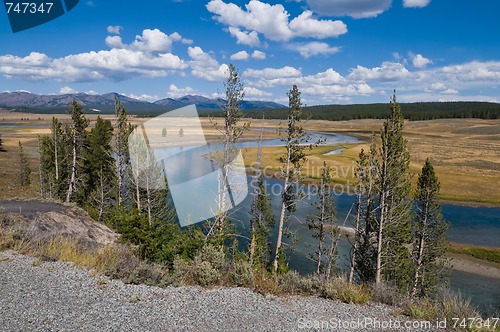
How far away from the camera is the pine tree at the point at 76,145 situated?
32.7 meters

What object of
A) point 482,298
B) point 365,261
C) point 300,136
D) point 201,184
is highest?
point 300,136

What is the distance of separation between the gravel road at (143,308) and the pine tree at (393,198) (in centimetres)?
1309

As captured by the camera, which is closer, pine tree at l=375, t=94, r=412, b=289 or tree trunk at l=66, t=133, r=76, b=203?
pine tree at l=375, t=94, r=412, b=289

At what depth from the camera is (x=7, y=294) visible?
26.4 feet

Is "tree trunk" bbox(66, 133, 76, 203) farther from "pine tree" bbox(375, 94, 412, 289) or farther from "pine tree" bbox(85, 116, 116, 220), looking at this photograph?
"pine tree" bbox(375, 94, 412, 289)

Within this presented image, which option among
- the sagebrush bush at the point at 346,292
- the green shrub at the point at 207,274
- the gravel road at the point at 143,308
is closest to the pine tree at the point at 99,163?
the gravel road at the point at 143,308

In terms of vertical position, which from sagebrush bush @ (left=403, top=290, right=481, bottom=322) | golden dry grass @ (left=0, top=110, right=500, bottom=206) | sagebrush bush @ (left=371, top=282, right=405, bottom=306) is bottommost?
golden dry grass @ (left=0, top=110, right=500, bottom=206)

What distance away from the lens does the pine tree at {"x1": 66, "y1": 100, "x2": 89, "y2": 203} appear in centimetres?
3269

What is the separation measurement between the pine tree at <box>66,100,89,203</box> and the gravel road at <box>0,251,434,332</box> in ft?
81.8

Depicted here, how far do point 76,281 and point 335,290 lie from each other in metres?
6.99

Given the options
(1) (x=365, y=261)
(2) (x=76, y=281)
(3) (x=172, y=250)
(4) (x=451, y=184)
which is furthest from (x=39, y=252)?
(4) (x=451, y=184)

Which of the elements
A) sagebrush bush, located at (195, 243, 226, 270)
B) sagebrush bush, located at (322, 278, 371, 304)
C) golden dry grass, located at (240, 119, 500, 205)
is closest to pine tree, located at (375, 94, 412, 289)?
golden dry grass, located at (240, 119, 500, 205)

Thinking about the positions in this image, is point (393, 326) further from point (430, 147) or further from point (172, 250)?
point (430, 147)

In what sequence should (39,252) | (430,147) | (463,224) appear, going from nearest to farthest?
(39,252)
(463,224)
(430,147)
